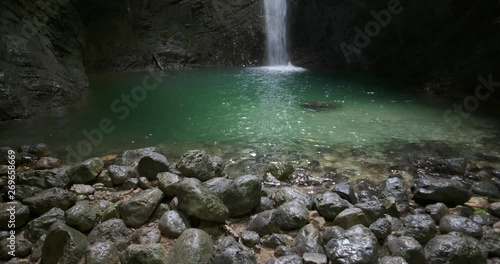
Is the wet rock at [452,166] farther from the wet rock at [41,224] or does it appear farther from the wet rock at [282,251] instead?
the wet rock at [41,224]

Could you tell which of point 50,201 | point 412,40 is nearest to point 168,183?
point 50,201

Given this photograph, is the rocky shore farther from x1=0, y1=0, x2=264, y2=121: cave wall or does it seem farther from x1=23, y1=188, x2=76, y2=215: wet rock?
x1=0, y1=0, x2=264, y2=121: cave wall

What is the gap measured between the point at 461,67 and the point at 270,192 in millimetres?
7882

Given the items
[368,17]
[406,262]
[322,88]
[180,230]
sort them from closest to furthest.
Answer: [406,262] < [180,230] < [322,88] < [368,17]

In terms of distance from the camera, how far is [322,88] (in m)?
9.98

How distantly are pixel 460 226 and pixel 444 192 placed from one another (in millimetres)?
618

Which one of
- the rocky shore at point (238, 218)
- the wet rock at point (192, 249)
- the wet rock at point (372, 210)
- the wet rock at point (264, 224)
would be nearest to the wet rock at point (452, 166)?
the rocky shore at point (238, 218)

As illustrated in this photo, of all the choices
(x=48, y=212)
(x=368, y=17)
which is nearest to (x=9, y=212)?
(x=48, y=212)

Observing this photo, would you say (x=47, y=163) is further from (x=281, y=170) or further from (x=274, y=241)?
(x=274, y=241)

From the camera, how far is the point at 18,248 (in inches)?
108

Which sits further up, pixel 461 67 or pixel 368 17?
pixel 368 17

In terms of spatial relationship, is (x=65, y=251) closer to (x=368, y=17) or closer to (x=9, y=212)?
(x=9, y=212)

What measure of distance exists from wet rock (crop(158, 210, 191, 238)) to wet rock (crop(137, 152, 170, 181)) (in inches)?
40.6

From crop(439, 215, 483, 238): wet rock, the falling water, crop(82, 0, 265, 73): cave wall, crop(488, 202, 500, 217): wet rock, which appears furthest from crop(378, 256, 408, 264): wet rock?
the falling water
